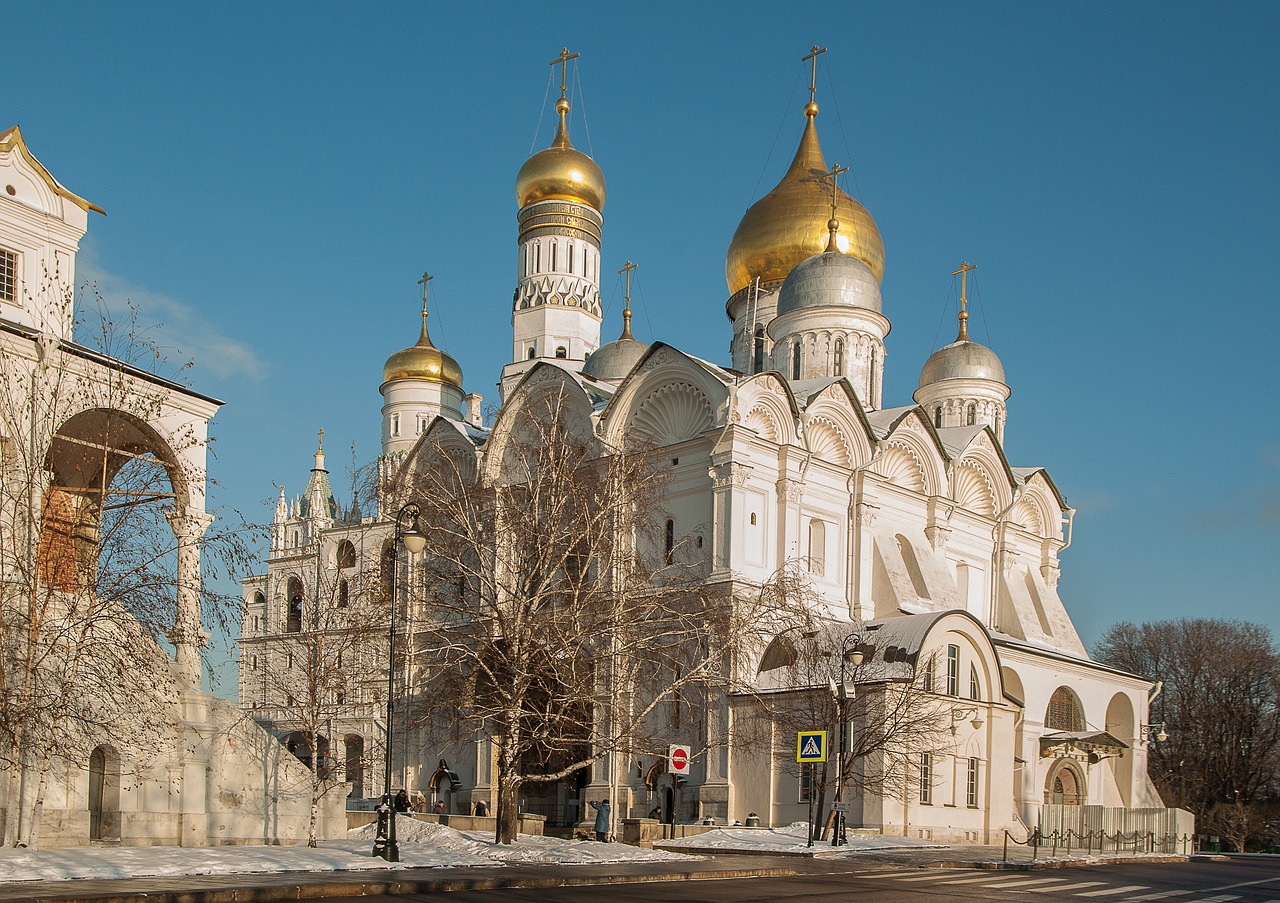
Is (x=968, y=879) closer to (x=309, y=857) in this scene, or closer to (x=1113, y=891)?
(x=1113, y=891)

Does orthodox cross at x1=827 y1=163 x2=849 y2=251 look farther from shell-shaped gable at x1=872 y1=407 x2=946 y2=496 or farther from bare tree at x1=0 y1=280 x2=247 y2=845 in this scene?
bare tree at x1=0 y1=280 x2=247 y2=845

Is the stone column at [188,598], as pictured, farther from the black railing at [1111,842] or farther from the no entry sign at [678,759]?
the black railing at [1111,842]

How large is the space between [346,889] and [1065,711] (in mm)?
31824

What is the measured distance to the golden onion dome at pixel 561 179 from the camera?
5331cm

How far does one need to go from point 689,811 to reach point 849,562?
8.32m

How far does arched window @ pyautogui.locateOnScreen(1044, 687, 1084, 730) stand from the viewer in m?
41.5

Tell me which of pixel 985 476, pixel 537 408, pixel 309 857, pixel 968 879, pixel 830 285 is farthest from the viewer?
pixel 985 476

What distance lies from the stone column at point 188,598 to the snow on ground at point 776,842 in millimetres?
8835

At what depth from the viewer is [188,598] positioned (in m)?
20.7

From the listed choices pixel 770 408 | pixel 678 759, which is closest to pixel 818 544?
pixel 770 408

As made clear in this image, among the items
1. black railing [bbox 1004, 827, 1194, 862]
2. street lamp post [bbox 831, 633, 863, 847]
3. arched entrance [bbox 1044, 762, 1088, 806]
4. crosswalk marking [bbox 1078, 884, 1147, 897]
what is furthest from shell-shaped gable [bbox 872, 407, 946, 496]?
crosswalk marking [bbox 1078, 884, 1147, 897]

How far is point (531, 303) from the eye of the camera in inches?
2069

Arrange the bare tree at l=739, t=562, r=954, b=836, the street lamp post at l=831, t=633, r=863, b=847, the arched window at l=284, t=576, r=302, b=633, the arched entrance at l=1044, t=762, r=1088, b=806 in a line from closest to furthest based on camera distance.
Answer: the street lamp post at l=831, t=633, r=863, b=847 < the bare tree at l=739, t=562, r=954, b=836 < the arched entrance at l=1044, t=762, r=1088, b=806 < the arched window at l=284, t=576, r=302, b=633

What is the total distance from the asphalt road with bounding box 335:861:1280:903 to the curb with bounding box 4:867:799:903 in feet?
1.42
